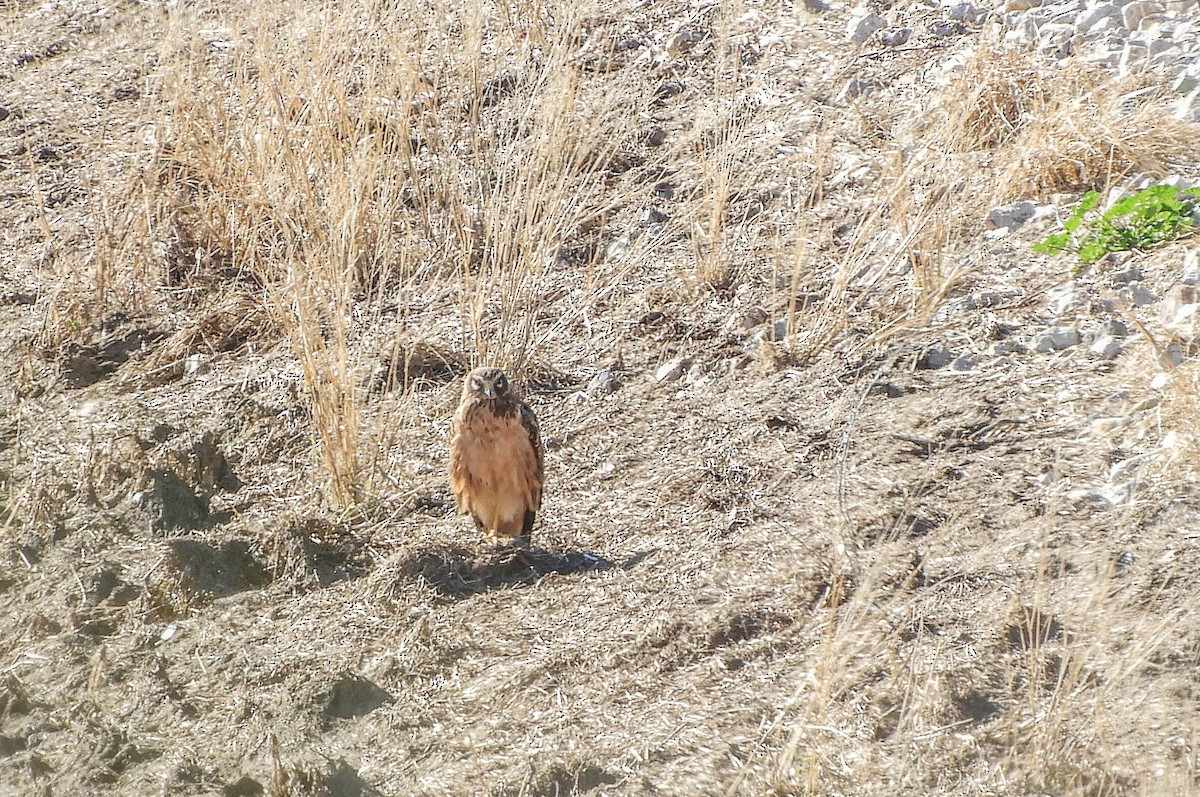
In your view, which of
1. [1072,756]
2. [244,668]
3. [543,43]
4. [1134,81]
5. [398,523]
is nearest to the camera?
[1072,756]

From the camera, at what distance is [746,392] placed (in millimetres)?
4641

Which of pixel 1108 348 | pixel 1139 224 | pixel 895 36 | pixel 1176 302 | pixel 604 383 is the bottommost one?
pixel 604 383

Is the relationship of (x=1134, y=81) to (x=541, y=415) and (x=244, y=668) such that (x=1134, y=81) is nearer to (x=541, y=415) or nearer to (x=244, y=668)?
(x=541, y=415)

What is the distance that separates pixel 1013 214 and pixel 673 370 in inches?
57.1

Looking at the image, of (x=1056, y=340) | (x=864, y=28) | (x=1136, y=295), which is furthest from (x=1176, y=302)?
(x=864, y=28)

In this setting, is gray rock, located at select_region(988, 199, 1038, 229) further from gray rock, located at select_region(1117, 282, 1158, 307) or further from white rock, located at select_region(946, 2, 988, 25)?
white rock, located at select_region(946, 2, 988, 25)

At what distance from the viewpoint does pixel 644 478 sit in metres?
4.41

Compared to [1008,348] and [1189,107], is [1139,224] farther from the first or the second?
[1189,107]

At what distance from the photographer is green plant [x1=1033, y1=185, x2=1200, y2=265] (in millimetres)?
4586

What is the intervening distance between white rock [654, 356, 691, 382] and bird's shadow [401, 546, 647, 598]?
3.24 feet

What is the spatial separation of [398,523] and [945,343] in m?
1.99

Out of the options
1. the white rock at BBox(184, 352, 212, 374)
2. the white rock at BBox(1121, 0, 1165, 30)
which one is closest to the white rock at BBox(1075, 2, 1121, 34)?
the white rock at BBox(1121, 0, 1165, 30)

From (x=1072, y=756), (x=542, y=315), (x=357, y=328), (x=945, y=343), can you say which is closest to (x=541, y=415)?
(x=542, y=315)

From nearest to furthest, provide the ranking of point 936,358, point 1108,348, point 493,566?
1. point 493,566
2. point 1108,348
3. point 936,358
